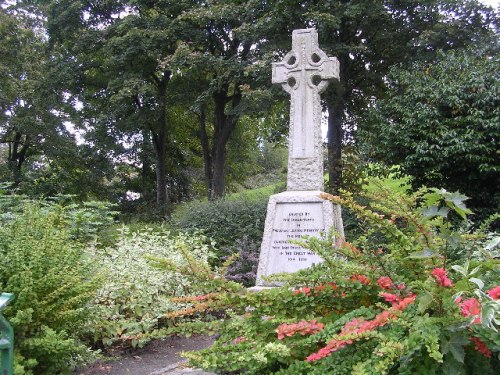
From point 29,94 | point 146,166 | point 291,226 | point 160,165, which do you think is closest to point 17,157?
point 29,94

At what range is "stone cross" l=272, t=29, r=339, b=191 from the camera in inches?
242

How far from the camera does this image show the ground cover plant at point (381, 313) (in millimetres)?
1745

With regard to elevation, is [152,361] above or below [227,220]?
below

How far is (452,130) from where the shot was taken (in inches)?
382

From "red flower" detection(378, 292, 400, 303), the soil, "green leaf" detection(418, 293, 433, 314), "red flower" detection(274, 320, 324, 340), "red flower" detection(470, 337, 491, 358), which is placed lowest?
the soil

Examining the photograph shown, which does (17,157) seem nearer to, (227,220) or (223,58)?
(223,58)

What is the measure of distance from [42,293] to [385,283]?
2666 mm

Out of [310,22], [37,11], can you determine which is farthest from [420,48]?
[37,11]

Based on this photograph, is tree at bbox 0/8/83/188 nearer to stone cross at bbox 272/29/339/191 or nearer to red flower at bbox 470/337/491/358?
stone cross at bbox 272/29/339/191

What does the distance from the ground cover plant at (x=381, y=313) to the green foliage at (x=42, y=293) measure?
63.0 inches

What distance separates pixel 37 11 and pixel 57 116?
4.74 metres

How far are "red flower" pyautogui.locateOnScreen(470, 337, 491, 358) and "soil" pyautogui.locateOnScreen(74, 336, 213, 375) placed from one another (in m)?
2.55

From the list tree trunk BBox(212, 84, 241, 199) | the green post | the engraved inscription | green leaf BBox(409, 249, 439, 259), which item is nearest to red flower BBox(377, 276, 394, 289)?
green leaf BBox(409, 249, 439, 259)

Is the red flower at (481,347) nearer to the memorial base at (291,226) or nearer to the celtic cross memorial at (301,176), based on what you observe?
the celtic cross memorial at (301,176)
